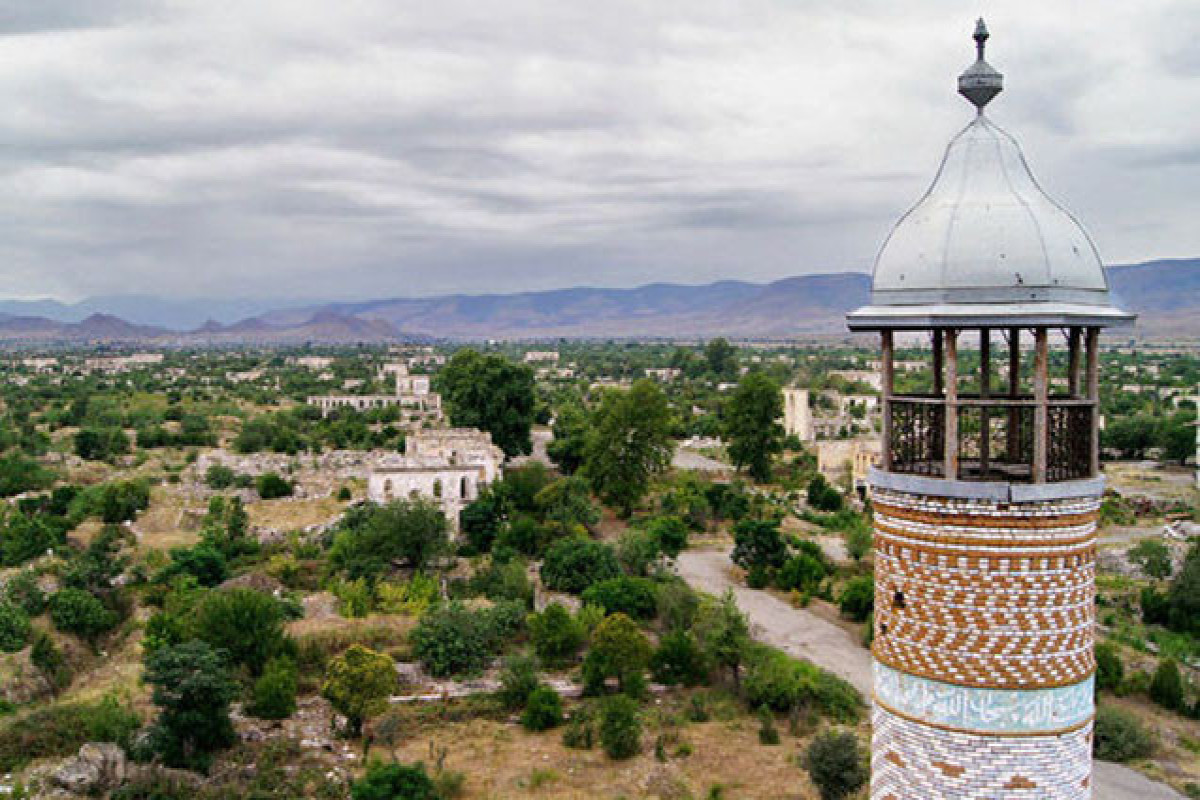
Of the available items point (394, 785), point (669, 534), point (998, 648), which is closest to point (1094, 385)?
point (998, 648)

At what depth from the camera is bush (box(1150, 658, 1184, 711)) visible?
2248 centimetres

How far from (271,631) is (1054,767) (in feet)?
63.3

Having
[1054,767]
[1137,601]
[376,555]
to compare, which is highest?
[1054,767]

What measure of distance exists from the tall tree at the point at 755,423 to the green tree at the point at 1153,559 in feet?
60.6

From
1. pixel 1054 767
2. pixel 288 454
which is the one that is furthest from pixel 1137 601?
pixel 288 454

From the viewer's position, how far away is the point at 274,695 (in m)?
20.0

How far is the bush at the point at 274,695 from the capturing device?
20047 millimetres

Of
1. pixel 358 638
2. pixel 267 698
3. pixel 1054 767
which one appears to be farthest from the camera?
pixel 358 638

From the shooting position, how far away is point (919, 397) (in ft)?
22.1

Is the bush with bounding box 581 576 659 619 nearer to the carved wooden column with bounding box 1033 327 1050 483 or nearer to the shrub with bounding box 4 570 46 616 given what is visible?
the shrub with bounding box 4 570 46 616

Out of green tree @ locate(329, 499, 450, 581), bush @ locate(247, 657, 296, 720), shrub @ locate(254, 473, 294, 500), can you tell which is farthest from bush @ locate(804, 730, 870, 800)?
shrub @ locate(254, 473, 294, 500)

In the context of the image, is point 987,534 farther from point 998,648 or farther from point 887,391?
point 887,391

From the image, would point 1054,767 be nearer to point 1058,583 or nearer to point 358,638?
point 1058,583

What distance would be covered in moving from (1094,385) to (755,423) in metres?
41.4
